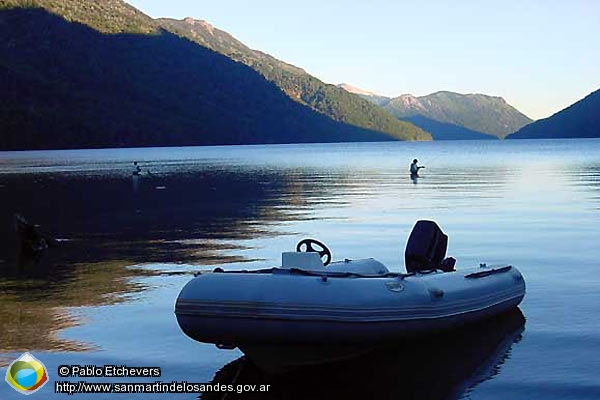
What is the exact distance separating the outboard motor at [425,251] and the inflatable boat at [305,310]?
2.20m

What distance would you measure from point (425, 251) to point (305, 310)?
4.87m

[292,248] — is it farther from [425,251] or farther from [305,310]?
[305,310]

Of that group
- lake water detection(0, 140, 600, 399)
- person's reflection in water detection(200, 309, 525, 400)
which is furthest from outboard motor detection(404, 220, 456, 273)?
person's reflection in water detection(200, 309, 525, 400)

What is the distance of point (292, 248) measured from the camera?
24703mm

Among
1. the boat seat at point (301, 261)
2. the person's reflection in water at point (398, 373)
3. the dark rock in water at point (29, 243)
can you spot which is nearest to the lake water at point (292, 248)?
the person's reflection in water at point (398, 373)

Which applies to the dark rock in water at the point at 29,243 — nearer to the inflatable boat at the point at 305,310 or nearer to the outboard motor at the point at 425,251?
the outboard motor at the point at 425,251

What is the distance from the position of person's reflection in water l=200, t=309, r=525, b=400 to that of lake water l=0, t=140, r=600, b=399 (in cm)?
3

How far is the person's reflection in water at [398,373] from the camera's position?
11750 millimetres

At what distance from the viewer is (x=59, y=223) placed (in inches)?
1332

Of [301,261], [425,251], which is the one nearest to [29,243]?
[425,251]

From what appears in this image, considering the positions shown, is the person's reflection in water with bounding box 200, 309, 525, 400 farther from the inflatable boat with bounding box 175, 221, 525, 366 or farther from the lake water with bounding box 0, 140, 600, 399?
the inflatable boat with bounding box 175, 221, 525, 366

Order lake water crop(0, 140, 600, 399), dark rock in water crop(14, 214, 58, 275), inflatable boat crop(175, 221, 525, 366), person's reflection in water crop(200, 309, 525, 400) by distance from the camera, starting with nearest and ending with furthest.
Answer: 1. inflatable boat crop(175, 221, 525, 366)
2. person's reflection in water crop(200, 309, 525, 400)
3. lake water crop(0, 140, 600, 399)
4. dark rock in water crop(14, 214, 58, 275)

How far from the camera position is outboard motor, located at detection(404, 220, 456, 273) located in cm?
1582

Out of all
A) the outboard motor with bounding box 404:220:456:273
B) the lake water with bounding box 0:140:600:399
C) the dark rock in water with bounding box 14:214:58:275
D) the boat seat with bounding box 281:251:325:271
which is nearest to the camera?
the lake water with bounding box 0:140:600:399
